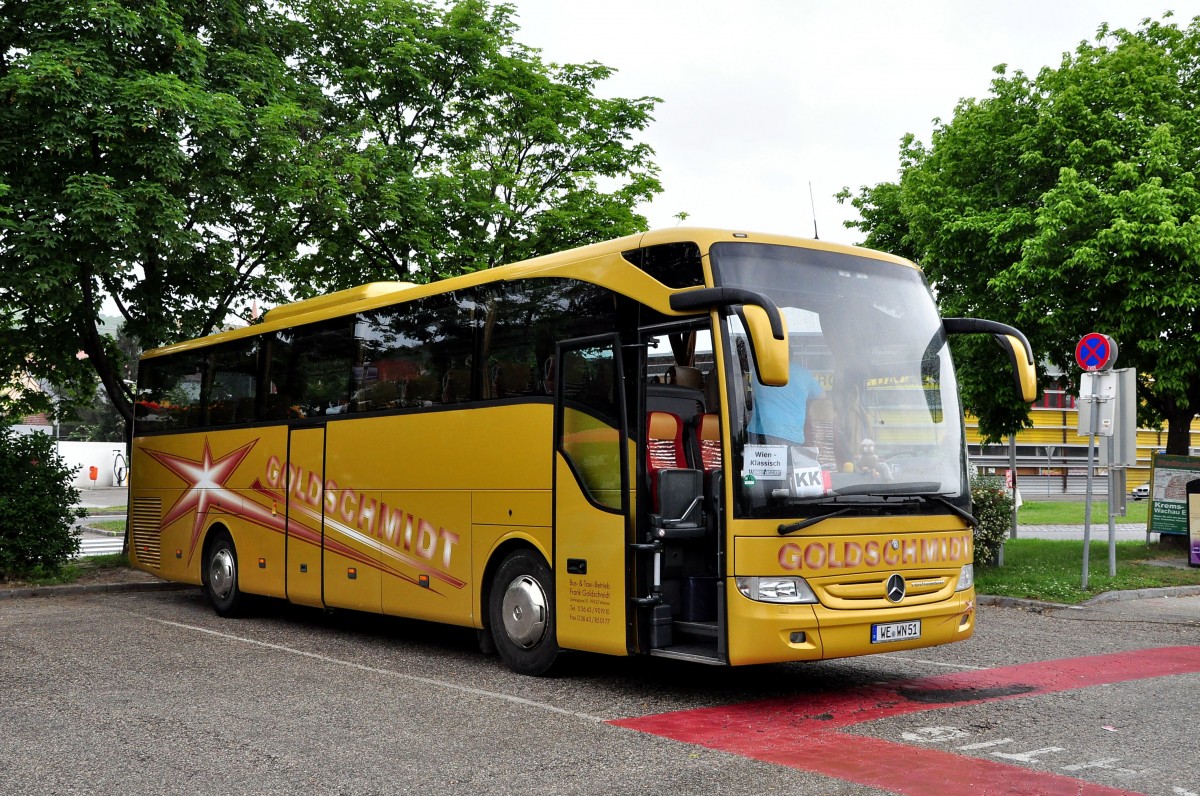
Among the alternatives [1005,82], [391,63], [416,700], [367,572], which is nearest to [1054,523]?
[1005,82]

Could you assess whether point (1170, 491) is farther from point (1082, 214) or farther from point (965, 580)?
point (965, 580)

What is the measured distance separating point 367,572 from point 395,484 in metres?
1.08

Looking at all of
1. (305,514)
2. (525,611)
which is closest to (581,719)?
(525,611)

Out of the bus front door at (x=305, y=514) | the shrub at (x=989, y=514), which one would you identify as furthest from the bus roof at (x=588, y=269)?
the shrub at (x=989, y=514)

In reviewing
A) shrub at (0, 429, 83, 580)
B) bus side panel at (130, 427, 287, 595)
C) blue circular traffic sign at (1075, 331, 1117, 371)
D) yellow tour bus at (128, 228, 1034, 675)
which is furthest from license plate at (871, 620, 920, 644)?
shrub at (0, 429, 83, 580)

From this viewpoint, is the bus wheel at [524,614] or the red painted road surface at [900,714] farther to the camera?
the bus wheel at [524,614]

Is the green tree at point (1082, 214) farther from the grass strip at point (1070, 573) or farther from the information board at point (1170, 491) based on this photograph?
the grass strip at point (1070, 573)

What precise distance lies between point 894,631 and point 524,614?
300 centimetres

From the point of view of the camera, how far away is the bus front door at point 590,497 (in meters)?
8.66

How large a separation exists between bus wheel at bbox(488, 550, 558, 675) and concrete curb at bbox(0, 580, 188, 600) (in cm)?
828

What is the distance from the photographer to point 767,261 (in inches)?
335

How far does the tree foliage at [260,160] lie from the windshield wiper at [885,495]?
10822mm

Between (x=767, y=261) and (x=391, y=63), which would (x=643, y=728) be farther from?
(x=391, y=63)

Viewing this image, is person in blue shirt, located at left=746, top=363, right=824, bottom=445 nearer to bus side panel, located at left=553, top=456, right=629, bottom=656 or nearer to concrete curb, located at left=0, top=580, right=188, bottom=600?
bus side panel, located at left=553, top=456, right=629, bottom=656
